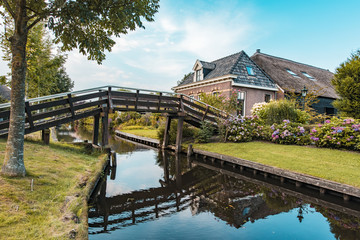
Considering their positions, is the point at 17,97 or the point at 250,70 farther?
the point at 250,70

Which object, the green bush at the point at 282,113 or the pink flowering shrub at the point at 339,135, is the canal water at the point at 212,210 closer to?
the pink flowering shrub at the point at 339,135

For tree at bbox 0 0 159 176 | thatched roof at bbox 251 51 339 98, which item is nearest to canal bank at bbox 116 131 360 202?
tree at bbox 0 0 159 176

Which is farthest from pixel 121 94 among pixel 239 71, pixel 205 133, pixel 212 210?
pixel 239 71

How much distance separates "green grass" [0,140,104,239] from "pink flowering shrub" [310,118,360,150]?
9.42 meters

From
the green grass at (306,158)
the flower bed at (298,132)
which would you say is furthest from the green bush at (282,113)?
the green grass at (306,158)

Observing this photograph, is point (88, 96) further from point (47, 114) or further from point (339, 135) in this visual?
point (339, 135)

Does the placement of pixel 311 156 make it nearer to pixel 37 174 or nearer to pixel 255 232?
pixel 255 232

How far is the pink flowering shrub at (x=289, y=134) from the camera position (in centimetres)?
1050

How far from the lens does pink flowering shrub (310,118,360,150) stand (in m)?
8.66

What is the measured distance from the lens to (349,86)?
11586 mm

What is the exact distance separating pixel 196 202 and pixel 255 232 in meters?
1.80

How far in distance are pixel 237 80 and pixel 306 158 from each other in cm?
1016

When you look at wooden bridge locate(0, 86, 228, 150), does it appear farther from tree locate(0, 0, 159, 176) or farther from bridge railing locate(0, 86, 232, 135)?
tree locate(0, 0, 159, 176)

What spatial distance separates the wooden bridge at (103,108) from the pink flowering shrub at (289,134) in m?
2.90
